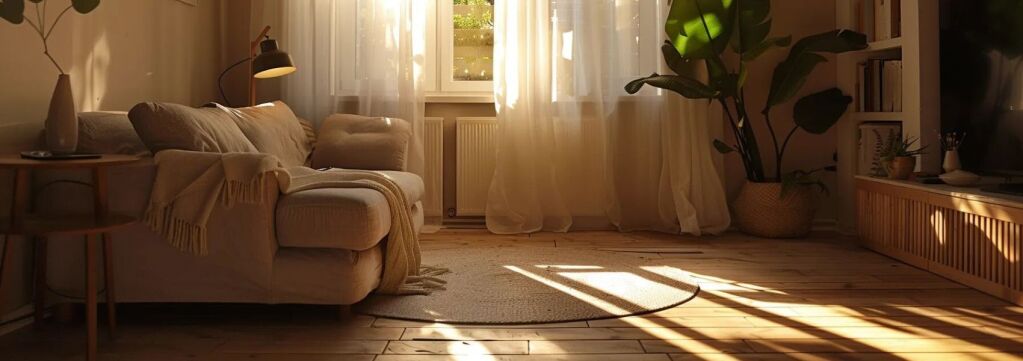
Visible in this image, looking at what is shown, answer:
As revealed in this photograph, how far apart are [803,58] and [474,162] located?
1.89 metres

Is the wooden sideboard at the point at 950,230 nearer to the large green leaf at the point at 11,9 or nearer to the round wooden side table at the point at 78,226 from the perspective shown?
the round wooden side table at the point at 78,226

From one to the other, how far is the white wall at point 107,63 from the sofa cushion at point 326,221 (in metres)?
0.81

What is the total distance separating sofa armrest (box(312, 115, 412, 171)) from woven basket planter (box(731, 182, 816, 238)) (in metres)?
1.89

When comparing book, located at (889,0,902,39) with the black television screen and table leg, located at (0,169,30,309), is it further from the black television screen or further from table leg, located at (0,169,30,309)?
table leg, located at (0,169,30,309)

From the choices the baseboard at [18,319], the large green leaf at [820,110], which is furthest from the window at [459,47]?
the baseboard at [18,319]

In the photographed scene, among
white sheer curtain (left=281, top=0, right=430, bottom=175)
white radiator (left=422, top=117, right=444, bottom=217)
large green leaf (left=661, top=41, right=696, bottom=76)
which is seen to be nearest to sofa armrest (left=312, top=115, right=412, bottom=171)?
white sheer curtain (left=281, top=0, right=430, bottom=175)

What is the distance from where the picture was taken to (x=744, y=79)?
469 centimetres

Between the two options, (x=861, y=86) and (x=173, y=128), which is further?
(x=861, y=86)

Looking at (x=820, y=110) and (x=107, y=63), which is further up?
(x=107, y=63)

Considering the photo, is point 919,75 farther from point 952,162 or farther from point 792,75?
point 792,75

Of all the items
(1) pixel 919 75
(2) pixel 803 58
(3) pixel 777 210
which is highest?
(2) pixel 803 58

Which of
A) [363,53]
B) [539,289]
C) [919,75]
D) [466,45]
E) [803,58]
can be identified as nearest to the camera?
[539,289]

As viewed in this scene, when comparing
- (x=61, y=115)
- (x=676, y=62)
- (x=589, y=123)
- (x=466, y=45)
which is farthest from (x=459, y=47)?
(x=61, y=115)

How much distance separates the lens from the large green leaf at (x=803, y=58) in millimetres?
4453
